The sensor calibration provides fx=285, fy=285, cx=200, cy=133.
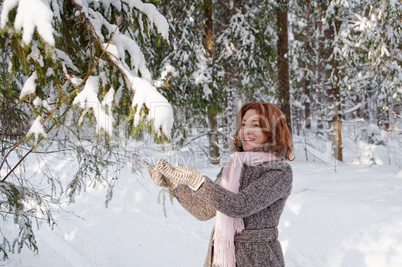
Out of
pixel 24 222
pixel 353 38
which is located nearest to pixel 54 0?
pixel 24 222

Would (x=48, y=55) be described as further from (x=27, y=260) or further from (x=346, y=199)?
(x=346, y=199)

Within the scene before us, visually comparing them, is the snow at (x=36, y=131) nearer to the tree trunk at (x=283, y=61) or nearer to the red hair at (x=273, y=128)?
the red hair at (x=273, y=128)

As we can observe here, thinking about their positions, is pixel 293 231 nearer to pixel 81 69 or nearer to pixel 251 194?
pixel 251 194

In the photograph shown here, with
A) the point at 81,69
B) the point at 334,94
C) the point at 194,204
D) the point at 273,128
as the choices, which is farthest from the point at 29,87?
the point at 334,94

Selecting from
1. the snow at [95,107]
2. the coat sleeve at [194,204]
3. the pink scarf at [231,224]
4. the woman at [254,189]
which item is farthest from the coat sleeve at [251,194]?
the snow at [95,107]

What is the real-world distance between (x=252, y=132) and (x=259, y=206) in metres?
0.56

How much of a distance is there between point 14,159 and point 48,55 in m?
12.9

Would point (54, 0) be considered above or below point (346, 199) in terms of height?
above

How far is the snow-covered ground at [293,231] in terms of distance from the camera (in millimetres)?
3986

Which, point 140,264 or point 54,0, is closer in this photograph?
point 54,0

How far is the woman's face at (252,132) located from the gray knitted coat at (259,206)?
0.56ft

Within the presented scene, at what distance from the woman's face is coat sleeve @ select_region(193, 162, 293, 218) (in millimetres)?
249

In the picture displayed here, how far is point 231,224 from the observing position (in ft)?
6.45

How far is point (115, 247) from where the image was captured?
17.5 ft
